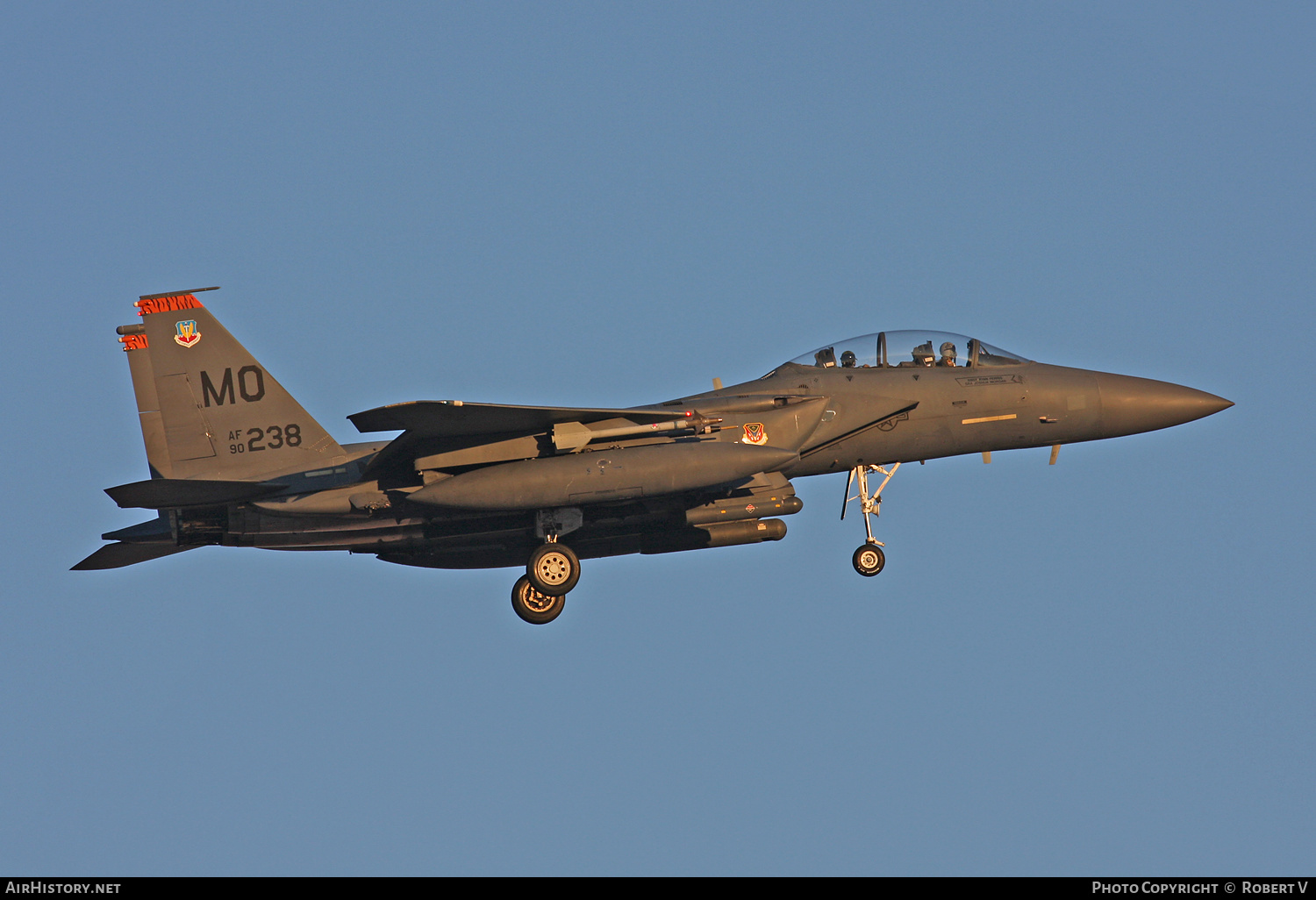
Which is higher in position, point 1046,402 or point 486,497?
point 1046,402

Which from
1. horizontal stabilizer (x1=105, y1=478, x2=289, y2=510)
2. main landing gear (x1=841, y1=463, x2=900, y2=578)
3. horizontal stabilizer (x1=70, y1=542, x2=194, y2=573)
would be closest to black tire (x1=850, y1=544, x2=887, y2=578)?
main landing gear (x1=841, y1=463, x2=900, y2=578)

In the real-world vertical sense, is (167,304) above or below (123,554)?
above

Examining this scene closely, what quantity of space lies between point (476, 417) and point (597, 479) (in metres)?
1.66

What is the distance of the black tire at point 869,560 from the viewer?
20016mm

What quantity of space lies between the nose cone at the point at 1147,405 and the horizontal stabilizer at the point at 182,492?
36.6 ft

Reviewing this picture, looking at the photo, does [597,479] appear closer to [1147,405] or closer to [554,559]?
[554,559]

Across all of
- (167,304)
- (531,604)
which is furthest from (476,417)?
(167,304)

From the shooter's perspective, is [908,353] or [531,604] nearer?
[531,604]

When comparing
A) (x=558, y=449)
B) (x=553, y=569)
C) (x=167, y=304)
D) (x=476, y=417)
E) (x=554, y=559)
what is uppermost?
(x=167, y=304)

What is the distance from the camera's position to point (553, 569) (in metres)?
19.1
